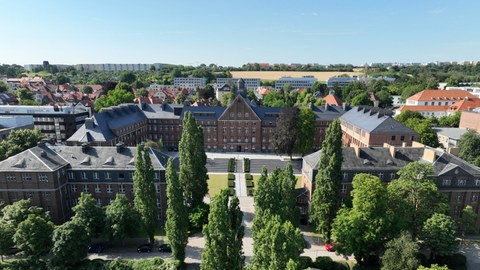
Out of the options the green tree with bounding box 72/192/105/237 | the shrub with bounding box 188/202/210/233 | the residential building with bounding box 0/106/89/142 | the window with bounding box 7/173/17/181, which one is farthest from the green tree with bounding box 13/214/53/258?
the residential building with bounding box 0/106/89/142

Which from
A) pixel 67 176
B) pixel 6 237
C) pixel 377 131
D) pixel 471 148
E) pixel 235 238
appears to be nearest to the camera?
pixel 235 238

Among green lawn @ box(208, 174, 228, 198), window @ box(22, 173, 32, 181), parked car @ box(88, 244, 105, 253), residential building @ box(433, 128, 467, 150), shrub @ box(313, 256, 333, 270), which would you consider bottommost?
parked car @ box(88, 244, 105, 253)

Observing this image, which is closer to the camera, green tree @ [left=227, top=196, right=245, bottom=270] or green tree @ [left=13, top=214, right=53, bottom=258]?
green tree @ [left=227, top=196, right=245, bottom=270]

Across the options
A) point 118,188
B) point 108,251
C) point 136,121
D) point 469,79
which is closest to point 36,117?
point 136,121

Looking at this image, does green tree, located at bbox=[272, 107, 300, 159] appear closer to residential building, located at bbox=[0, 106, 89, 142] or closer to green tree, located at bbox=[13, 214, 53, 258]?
green tree, located at bbox=[13, 214, 53, 258]

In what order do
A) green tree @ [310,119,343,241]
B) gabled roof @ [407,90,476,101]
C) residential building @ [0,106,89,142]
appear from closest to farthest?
1. green tree @ [310,119,343,241]
2. residential building @ [0,106,89,142]
3. gabled roof @ [407,90,476,101]

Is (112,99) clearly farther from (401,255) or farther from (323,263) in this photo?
(401,255)

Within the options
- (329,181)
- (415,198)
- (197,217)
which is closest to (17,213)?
(197,217)
